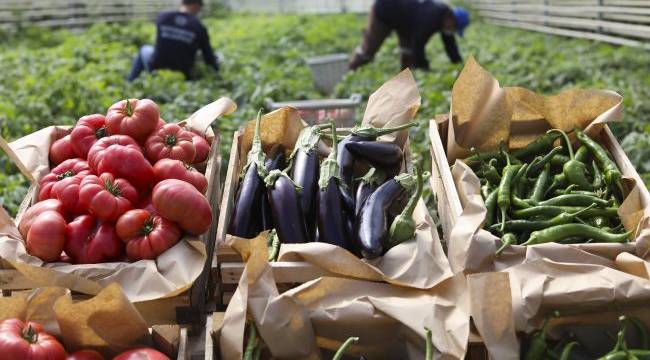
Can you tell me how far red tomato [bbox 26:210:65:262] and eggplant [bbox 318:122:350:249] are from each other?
1131mm

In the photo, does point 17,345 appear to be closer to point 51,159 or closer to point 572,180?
point 51,159

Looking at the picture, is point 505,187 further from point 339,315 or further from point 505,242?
point 339,315

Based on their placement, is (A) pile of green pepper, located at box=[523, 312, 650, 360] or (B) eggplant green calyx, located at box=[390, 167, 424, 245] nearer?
(A) pile of green pepper, located at box=[523, 312, 650, 360]

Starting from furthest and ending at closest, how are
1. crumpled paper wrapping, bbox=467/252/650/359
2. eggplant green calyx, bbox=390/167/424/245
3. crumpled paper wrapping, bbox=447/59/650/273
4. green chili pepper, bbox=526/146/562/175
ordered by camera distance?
green chili pepper, bbox=526/146/562/175
crumpled paper wrapping, bbox=447/59/650/273
eggplant green calyx, bbox=390/167/424/245
crumpled paper wrapping, bbox=467/252/650/359

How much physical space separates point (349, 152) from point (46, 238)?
5.02ft

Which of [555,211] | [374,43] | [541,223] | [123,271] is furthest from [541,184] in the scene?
[374,43]

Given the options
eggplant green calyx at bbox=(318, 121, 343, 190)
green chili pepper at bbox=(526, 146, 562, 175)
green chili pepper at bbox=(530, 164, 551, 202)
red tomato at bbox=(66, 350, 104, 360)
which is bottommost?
green chili pepper at bbox=(530, 164, 551, 202)

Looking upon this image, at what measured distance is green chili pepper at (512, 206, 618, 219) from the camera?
339 cm

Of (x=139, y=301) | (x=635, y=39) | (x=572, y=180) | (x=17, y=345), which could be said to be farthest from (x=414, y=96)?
(x=635, y=39)

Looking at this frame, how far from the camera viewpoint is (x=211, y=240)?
344 centimetres

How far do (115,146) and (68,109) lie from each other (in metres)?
4.70

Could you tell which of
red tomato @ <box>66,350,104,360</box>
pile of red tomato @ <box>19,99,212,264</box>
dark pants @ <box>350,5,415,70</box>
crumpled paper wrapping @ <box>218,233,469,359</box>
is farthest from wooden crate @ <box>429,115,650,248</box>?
dark pants @ <box>350,5,415,70</box>

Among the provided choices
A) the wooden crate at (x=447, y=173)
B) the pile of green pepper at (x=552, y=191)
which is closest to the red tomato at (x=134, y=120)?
the wooden crate at (x=447, y=173)

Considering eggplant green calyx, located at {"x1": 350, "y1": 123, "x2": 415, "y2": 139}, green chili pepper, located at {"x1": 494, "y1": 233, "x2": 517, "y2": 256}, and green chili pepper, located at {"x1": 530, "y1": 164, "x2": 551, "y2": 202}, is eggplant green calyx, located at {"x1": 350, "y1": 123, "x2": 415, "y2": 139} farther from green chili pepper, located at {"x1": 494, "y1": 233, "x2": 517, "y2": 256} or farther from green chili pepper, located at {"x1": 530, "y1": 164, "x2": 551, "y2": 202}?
green chili pepper, located at {"x1": 494, "y1": 233, "x2": 517, "y2": 256}
